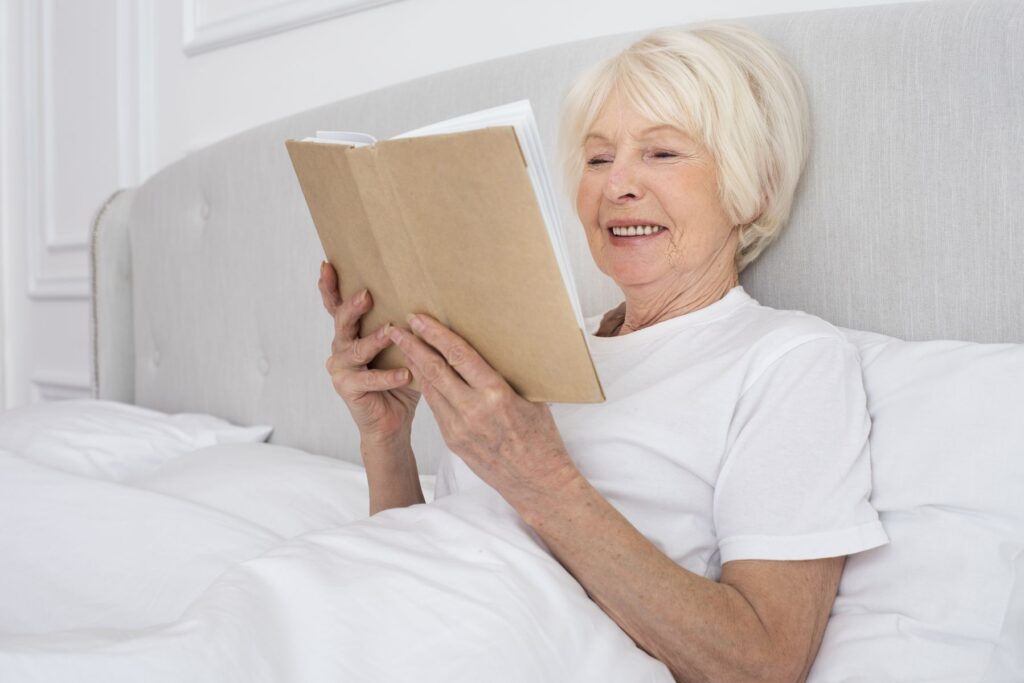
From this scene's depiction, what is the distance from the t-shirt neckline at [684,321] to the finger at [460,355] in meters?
0.23

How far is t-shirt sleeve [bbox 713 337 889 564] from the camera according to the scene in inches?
33.6

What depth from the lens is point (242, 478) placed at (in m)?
1.35

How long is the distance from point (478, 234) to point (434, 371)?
0.46ft

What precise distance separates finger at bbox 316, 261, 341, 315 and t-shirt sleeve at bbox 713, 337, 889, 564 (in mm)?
437

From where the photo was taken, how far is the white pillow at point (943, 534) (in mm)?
820

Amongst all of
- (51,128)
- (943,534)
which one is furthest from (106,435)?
(51,128)

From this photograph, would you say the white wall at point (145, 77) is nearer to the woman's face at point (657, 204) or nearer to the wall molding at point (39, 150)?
the wall molding at point (39, 150)

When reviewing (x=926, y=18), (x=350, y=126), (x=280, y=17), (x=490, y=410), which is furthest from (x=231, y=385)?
(x=926, y=18)

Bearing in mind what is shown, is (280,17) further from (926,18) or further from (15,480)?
(926,18)

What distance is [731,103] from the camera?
1050mm

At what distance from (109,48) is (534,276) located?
7.56 ft

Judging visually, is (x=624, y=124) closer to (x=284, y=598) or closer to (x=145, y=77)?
(x=284, y=598)

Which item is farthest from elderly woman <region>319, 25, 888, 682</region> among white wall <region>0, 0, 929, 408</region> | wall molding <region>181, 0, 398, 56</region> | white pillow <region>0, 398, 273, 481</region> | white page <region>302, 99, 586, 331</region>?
wall molding <region>181, 0, 398, 56</region>

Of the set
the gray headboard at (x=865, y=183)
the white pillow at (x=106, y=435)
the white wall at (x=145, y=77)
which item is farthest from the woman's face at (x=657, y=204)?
the white pillow at (x=106, y=435)
